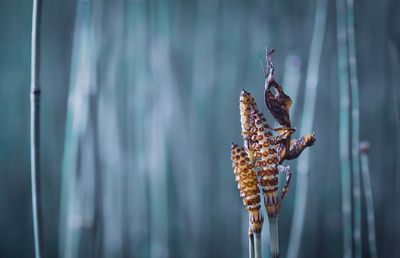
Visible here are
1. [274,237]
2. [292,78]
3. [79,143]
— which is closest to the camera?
[274,237]

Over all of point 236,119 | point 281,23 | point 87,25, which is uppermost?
point 281,23

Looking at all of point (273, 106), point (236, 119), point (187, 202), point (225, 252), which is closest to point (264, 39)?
point (236, 119)

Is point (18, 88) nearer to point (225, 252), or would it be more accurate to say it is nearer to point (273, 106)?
point (225, 252)

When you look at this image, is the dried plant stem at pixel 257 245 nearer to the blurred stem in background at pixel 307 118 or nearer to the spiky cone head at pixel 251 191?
the spiky cone head at pixel 251 191

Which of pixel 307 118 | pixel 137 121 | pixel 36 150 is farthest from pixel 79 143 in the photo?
pixel 36 150

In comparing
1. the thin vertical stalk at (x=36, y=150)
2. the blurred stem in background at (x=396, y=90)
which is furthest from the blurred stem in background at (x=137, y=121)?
the thin vertical stalk at (x=36, y=150)

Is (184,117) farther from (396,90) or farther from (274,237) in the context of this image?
(274,237)
